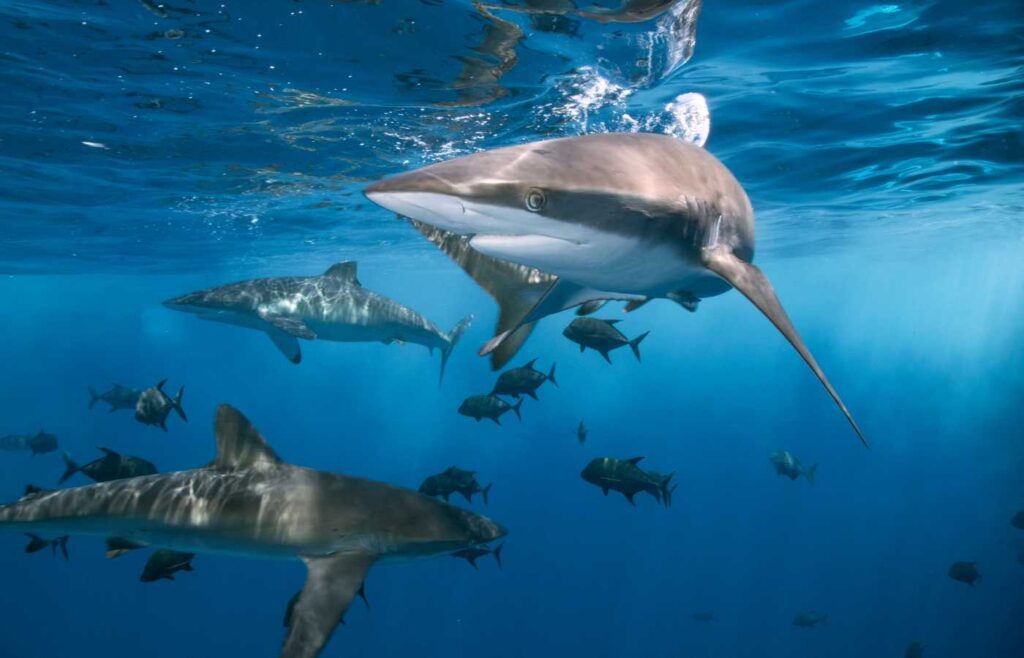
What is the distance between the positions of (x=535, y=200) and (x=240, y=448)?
394 cm

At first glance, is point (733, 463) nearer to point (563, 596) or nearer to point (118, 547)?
point (563, 596)

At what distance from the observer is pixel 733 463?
6172 cm

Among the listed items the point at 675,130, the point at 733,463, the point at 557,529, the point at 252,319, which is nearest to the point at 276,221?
the point at 252,319

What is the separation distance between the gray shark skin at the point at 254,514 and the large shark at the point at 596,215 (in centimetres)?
183

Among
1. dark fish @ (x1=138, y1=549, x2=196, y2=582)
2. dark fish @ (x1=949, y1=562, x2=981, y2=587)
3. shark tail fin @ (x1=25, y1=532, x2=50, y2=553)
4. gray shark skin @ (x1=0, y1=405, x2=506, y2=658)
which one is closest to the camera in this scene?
gray shark skin @ (x1=0, y1=405, x2=506, y2=658)

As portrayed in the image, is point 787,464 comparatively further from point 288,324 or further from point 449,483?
point 288,324

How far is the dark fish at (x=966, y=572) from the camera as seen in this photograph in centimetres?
1177

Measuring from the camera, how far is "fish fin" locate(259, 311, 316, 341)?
1001 centimetres

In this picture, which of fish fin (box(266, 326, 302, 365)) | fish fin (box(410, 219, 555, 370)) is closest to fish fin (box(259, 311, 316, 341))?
fish fin (box(266, 326, 302, 365))

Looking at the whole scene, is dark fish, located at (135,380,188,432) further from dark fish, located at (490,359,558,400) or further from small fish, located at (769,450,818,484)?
small fish, located at (769,450,818,484)

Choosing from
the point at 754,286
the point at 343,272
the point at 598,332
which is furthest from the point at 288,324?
the point at 754,286

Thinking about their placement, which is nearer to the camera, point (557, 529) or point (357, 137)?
point (357, 137)

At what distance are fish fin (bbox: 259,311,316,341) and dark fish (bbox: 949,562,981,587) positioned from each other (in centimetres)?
1339

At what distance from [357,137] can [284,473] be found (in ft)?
36.1
